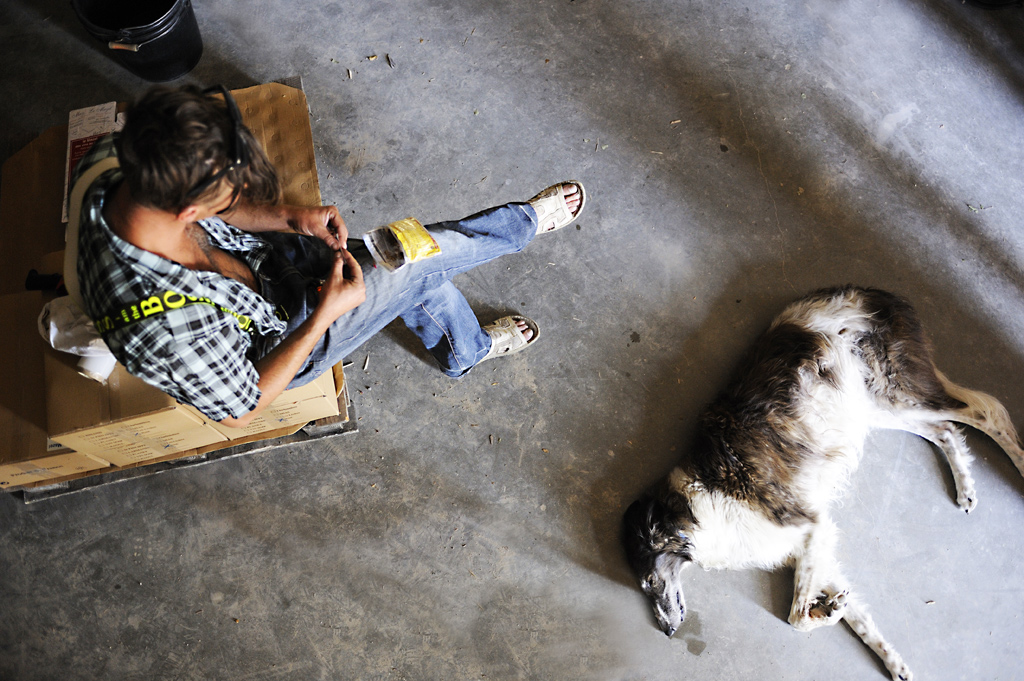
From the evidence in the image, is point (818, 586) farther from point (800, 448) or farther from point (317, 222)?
point (317, 222)

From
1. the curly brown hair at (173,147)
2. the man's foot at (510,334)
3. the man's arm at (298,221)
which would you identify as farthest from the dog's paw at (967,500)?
the curly brown hair at (173,147)

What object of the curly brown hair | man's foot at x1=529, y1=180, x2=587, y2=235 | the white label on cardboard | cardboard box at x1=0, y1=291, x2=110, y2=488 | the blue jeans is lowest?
cardboard box at x1=0, y1=291, x2=110, y2=488

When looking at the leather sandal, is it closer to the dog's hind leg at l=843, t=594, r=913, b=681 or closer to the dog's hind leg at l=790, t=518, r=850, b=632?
the dog's hind leg at l=790, t=518, r=850, b=632

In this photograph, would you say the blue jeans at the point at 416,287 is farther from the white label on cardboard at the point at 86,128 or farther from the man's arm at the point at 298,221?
the white label on cardboard at the point at 86,128

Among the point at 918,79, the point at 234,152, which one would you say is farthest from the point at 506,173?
the point at 918,79

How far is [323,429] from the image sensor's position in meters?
2.65

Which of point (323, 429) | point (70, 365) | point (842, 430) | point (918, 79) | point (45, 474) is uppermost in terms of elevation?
point (918, 79)

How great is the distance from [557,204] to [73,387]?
1.89m

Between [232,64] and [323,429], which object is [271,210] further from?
[232,64]

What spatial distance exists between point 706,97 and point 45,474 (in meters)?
3.37

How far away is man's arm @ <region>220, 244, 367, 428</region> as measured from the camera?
1.78 meters

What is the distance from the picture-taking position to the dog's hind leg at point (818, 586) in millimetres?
2391

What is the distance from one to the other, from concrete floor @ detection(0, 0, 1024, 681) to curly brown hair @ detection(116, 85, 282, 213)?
1476mm

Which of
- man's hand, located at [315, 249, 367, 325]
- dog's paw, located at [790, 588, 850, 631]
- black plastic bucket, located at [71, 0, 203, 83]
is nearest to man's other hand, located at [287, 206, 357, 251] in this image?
man's hand, located at [315, 249, 367, 325]
